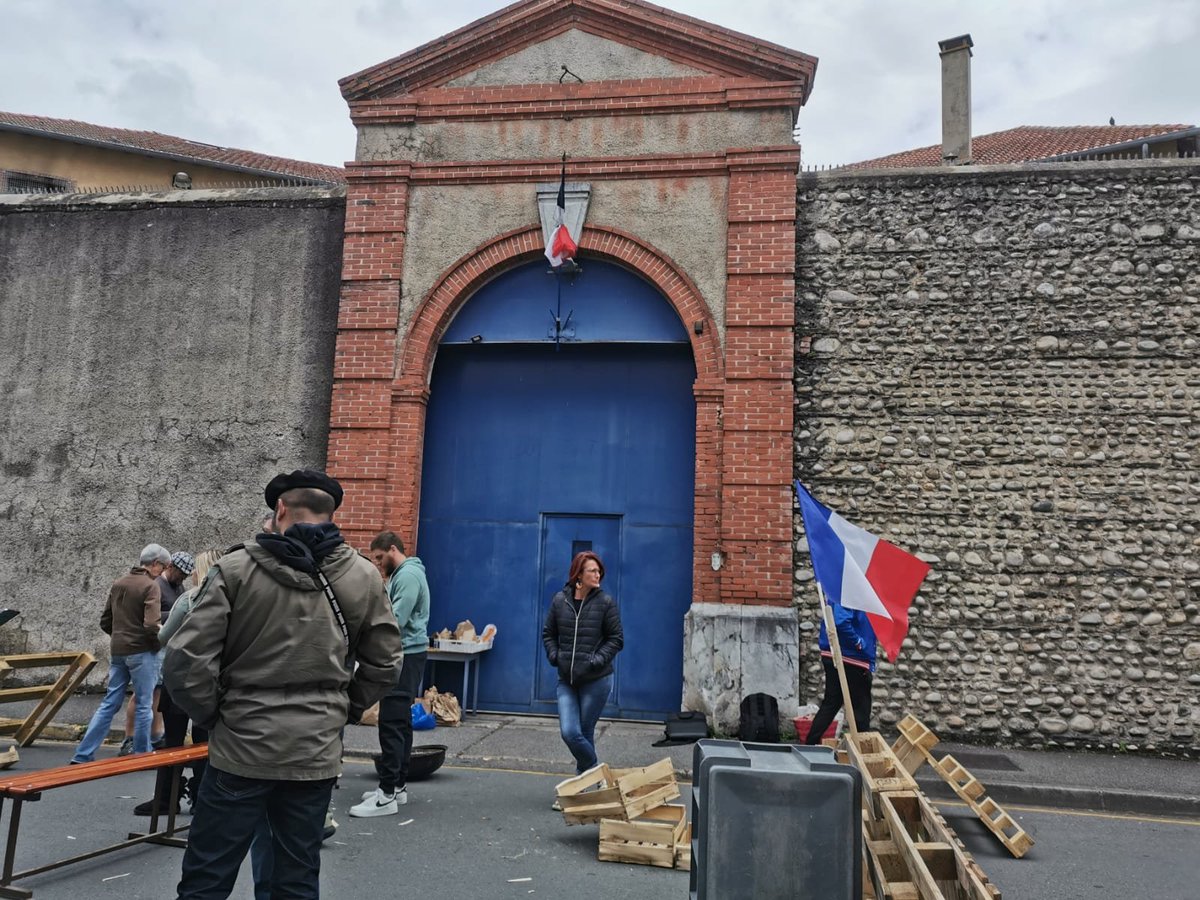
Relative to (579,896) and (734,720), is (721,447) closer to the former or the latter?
(734,720)

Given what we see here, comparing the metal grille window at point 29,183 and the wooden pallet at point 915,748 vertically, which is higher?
the metal grille window at point 29,183

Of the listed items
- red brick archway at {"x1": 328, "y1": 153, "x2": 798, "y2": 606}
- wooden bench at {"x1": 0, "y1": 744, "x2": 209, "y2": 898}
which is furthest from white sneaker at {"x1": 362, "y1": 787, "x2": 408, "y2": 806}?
red brick archway at {"x1": 328, "y1": 153, "x2": 798, "y2": 606}

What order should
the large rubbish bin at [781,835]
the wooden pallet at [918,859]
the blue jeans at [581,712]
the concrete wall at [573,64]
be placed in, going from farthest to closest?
the concrete wall at [573,64], the blue jeans at [581,712], the wooden pallet at [918,859], the large rubbish bin at [781,835]

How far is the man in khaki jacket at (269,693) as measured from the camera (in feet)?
11.1

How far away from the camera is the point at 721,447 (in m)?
10.3

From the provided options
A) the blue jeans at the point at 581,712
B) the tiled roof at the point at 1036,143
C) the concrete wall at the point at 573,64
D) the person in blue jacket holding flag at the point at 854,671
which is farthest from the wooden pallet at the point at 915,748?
the tiled roof at the point at 1036,143

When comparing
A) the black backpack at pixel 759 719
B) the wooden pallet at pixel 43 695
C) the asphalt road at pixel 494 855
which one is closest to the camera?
the asphalt road at pixel 494 855

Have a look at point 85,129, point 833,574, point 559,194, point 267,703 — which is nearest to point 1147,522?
point 833,574

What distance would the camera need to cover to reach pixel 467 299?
445 inches

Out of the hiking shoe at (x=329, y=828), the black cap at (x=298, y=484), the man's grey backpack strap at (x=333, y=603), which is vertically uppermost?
the black cap at (x=298, y=484)

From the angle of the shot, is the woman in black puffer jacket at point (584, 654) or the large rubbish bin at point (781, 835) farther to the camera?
the woman in black puffer jacket at point (584, 654)

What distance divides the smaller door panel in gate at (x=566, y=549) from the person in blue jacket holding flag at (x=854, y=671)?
3749mm

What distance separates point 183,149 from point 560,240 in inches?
787

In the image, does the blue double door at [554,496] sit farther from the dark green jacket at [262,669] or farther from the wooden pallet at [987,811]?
the dark green jacket at [262,669]
